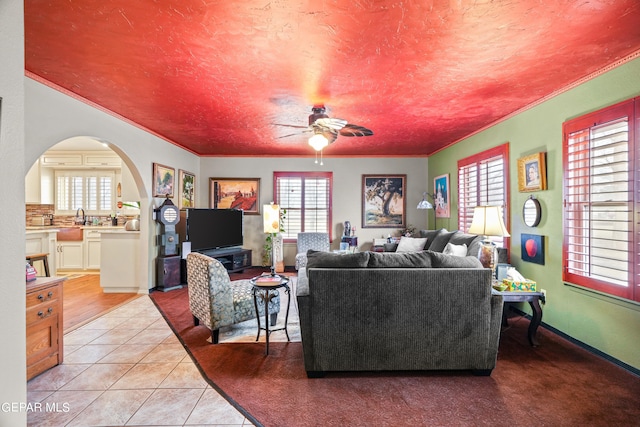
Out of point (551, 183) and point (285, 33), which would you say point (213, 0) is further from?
point (551, 183)

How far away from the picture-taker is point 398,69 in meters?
2.74

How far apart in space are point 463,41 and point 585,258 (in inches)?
93.4

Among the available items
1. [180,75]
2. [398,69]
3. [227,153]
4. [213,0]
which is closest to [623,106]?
[398,69]

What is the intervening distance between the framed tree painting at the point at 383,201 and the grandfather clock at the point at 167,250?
3.93m

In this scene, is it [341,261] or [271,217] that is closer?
[341,261]

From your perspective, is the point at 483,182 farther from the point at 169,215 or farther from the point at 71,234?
the point at 71,234

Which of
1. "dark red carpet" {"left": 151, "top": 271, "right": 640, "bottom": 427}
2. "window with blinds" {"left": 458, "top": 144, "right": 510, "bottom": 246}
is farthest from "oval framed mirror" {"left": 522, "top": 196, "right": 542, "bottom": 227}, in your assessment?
"dark red carpet" {"left": 151, "top": 271, "right": 640, "bottom": 427}

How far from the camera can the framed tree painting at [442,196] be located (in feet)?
19.1

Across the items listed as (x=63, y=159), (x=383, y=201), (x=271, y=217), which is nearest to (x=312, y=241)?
(x=271, y=217)

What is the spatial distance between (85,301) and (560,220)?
6.36 metres

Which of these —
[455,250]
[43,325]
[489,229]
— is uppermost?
[489,229]

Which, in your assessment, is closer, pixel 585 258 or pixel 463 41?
pixel 463 41

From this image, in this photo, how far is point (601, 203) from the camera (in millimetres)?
2697

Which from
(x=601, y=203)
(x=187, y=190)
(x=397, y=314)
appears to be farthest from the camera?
(x=187, y=190)
